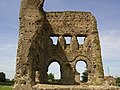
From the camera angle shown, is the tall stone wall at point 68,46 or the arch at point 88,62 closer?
the tall stone wall at point 68,46

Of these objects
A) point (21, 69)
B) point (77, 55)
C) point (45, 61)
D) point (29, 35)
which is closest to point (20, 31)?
point (29, 35)

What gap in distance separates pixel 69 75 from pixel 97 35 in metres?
4.05

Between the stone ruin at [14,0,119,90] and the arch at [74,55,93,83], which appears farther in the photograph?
the arch at [74,55,93,83]

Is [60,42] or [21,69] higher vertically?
[60,42]

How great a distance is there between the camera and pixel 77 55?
20.4 metres

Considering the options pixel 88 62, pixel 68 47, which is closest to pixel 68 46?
pixel 68 47

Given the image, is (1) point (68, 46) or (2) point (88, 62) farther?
(1) point (68, 46)

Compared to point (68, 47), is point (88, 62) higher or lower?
lower

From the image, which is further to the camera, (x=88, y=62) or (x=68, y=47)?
(x=68, y=47)

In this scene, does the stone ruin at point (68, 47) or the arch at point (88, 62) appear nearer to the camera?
the stone ruin at point (68, 47)

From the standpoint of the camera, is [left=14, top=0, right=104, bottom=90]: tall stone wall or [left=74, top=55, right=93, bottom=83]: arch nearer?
[left=14, top=0, right=104, bottom=90]: tall stone wall

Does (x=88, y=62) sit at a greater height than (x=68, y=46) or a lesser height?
lesser

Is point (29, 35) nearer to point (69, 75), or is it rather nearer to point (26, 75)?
point (26, 75)

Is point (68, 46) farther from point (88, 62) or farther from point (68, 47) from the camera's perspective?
point (88, 62)
